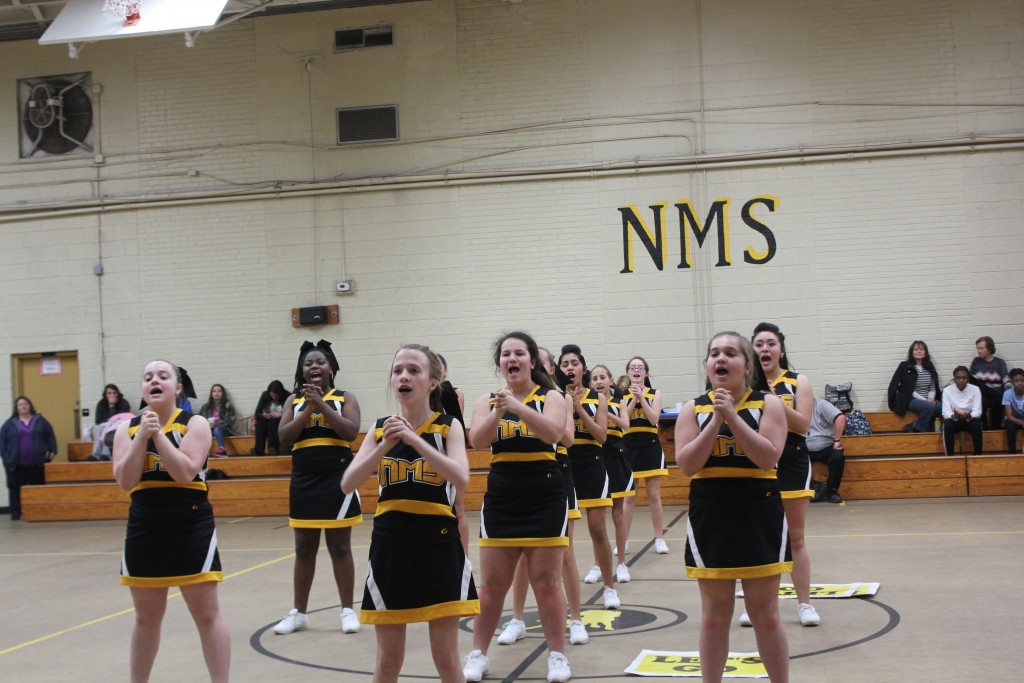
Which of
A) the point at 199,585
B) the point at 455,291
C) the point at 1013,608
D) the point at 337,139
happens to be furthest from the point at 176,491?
the point at 337,139

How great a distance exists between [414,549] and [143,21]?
415 inches

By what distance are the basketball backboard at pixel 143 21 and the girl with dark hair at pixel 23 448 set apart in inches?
221

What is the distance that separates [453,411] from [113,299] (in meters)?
11.7

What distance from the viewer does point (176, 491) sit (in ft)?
14.9

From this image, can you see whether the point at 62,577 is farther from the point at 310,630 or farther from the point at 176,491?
the point at 176,491

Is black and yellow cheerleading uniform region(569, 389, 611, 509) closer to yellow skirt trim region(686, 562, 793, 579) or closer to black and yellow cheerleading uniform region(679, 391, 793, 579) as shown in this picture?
black and yellow cheerleading uniform region(679, 391, 793, 579)

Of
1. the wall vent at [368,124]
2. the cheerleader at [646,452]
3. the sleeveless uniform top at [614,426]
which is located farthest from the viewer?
the wall vent at [368,124]

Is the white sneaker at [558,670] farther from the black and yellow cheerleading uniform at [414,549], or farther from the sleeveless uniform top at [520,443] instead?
the black and yellow cheerleading uniform at [414,549]

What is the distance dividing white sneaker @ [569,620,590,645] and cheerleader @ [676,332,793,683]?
73.6 inches

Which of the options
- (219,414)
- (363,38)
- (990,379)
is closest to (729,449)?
(990,379)

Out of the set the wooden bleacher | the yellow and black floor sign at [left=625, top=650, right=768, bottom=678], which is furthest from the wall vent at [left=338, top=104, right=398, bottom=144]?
the yellow and black floor sign at [left=625, top=650, right=768, bottom=678]

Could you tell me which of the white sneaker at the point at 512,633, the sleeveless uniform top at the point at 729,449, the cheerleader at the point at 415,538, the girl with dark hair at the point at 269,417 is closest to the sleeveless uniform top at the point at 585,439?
the white sneaker at the point at 512,633

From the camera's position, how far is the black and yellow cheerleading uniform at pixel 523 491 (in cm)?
513

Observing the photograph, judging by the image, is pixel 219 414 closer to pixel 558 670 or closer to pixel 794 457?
pixel 794 457
